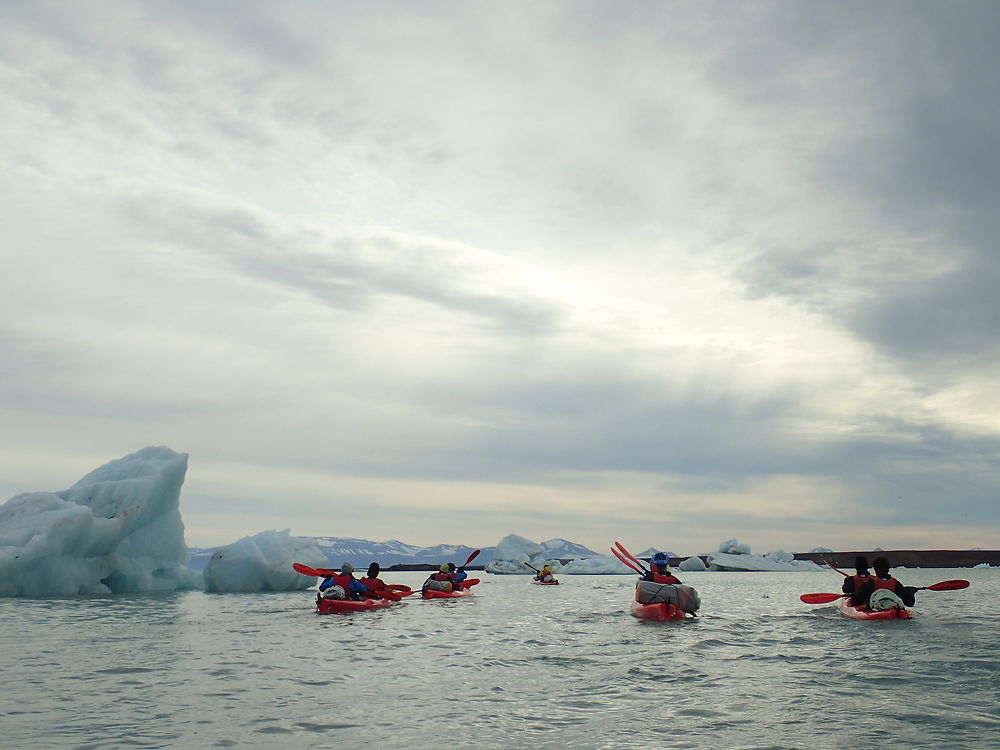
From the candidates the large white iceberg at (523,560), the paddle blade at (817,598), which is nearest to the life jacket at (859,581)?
the paddle blade at (817,598)

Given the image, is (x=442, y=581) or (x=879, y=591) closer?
(x=879, y=591)

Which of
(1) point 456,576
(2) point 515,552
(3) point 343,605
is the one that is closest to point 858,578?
(3) point 343,605

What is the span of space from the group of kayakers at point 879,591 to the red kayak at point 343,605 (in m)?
13.0

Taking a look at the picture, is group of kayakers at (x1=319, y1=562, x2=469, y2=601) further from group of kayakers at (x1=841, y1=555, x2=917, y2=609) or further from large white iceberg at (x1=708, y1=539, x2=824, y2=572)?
large white iceberg at (x1=708, y1=539, x2=824, y2=572)

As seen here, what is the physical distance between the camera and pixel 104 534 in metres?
27.9

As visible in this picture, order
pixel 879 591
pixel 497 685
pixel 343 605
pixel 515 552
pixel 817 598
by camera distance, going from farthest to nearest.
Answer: pixel 515 552
pixel 343 605
pixel 817 598
pixel 879 591
pixel 497 685

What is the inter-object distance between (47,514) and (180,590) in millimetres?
11382

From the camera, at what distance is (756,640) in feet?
50.8

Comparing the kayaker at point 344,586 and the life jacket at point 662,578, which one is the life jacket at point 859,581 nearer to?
the life jacket at point 662,578

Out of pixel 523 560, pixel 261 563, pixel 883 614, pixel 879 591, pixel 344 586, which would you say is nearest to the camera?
pixel 883 614

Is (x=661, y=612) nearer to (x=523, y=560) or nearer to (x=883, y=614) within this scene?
(x=883, y=614)

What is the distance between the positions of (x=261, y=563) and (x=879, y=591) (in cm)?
2385

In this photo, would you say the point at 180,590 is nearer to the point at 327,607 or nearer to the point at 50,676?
the point at 327,607

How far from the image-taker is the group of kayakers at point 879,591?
709 inches
